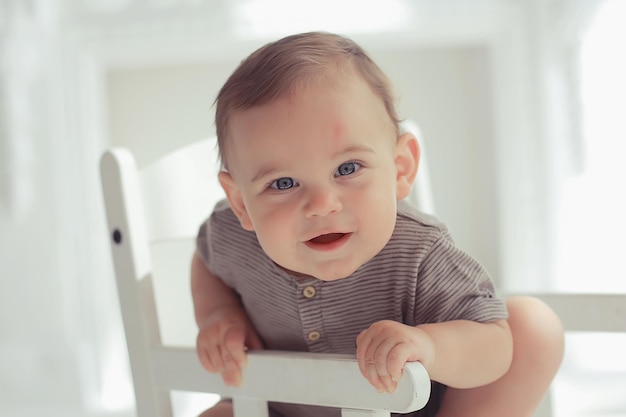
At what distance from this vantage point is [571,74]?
1745mm

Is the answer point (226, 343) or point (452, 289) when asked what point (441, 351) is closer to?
point (452, 289)

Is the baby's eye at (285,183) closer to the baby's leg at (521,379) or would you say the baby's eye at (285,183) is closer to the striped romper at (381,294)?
the striped romper at (381,294)

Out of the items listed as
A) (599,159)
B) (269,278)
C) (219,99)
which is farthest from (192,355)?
(599,159)

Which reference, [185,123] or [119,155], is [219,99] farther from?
[185,123]

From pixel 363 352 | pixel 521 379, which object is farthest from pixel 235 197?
pixel 521 379

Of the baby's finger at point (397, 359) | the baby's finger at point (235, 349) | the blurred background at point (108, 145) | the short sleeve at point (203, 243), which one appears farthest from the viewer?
the blurred background at point (108, 145)

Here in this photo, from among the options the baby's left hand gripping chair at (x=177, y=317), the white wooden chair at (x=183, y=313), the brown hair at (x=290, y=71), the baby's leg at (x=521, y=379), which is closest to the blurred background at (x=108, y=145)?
the white wooden chair at (x=183, y=313)

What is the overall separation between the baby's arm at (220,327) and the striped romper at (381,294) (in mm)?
29

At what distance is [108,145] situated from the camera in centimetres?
193

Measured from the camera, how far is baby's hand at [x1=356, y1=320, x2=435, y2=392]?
Answer: 60 cm

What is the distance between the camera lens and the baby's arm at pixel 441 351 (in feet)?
1.98

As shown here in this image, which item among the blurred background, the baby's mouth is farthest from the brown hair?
the blurred background

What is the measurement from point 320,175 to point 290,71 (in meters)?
0.08

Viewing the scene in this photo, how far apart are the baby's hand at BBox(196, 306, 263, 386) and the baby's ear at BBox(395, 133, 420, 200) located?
189 millimetres
